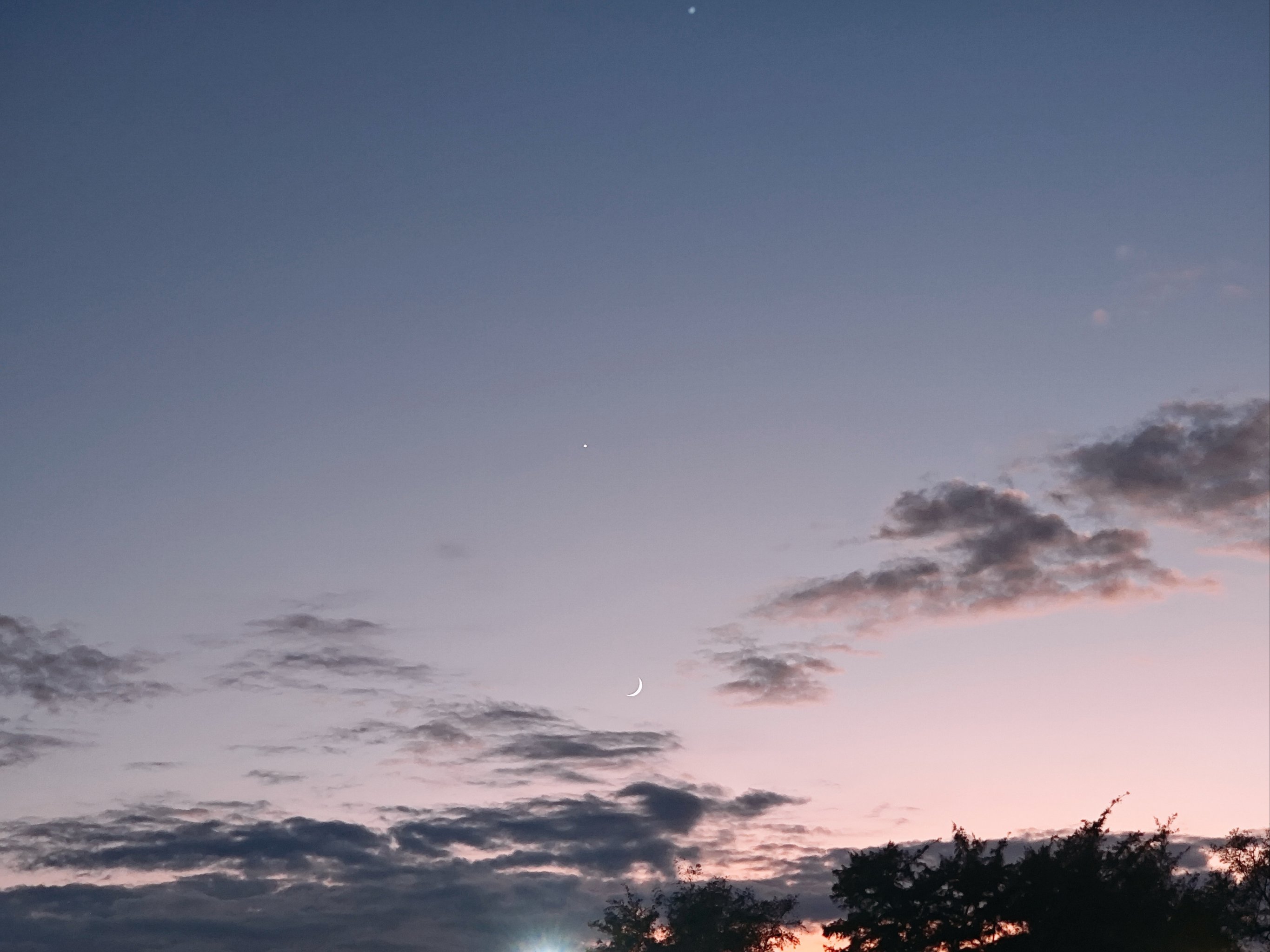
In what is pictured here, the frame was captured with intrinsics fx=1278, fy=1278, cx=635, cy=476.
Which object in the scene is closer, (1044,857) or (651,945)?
(1044,857)

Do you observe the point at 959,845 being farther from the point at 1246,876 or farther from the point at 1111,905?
the point at 1246,876

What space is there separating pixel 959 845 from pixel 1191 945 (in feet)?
48.1

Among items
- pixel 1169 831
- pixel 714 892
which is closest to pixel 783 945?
pixel 714 892

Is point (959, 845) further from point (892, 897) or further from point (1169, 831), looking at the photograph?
point (1169, 831)

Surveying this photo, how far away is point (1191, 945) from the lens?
5866cm

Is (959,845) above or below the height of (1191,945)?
above

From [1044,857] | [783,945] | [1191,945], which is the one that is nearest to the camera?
[1191,945]

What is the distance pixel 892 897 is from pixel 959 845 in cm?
472

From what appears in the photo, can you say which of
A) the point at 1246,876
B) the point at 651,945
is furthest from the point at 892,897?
the point at 651,945

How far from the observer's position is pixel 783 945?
4646 inches

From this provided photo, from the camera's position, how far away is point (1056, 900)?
6188cm

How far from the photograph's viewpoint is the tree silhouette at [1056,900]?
5981cm

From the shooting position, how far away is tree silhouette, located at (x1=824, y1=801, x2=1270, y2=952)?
5981 cm

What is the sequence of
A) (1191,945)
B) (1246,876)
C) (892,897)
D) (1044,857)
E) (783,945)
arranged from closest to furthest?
→ (1191,945), (1044,857), (892,897), (1246,876), (783,945)
